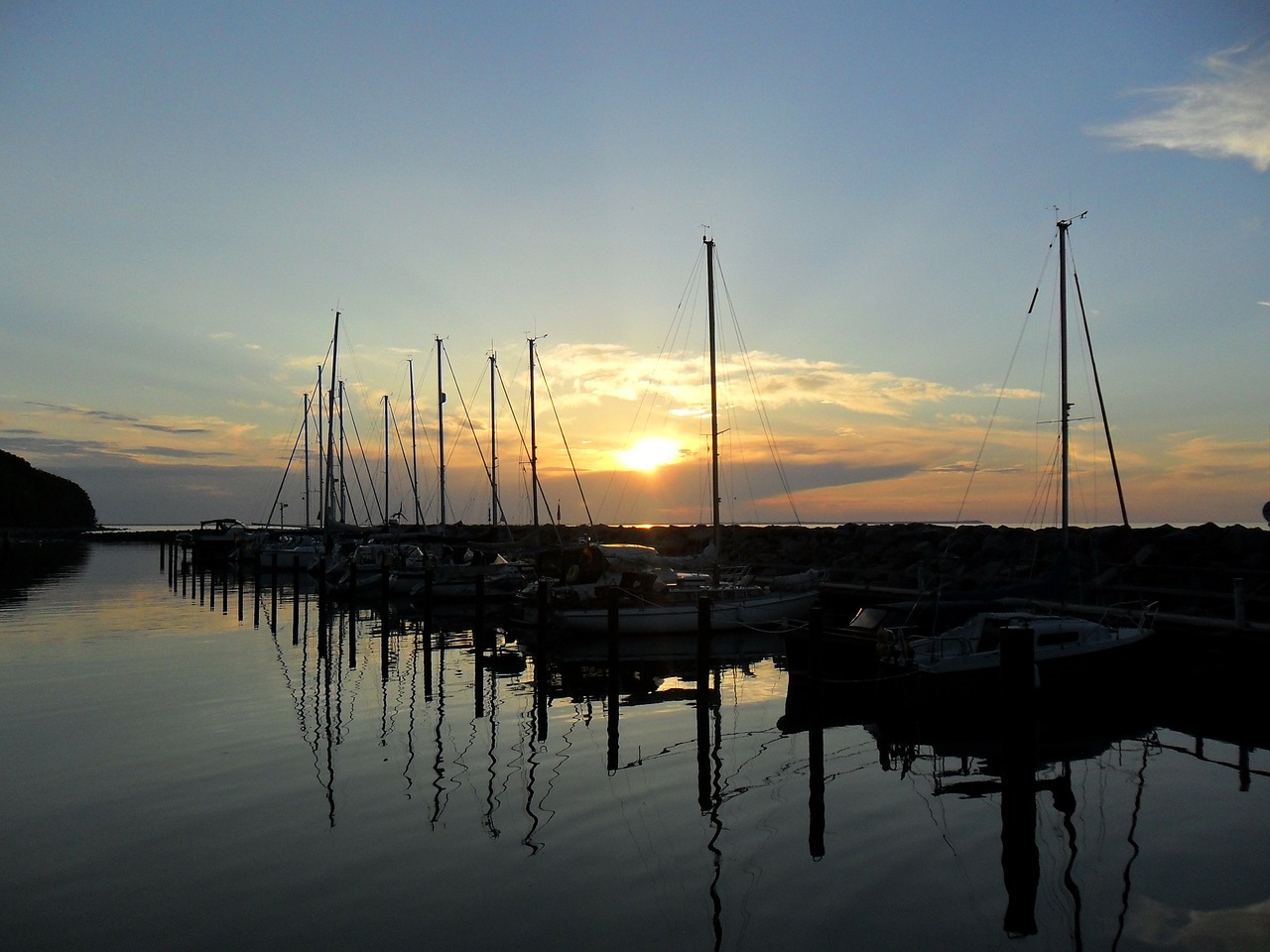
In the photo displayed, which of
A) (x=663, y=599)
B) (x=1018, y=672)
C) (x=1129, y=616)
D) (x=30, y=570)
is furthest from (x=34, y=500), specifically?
(x=1018, y=672)

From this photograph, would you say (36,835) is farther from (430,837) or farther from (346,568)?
(346,568)

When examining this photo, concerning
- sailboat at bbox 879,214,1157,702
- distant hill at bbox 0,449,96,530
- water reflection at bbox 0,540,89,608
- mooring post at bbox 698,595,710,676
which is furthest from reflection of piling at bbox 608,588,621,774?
distant hill at bbox 0,449,96,530

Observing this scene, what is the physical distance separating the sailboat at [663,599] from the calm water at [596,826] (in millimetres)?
8419

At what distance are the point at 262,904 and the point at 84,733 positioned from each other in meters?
11.1

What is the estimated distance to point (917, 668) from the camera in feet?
66.7

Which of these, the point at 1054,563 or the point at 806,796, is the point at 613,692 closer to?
the point at 806,796

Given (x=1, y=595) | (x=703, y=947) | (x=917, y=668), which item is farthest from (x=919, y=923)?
(x=1, y=595)

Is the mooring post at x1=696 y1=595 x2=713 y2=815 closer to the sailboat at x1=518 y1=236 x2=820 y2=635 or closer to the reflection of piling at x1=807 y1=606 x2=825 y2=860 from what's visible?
the reflection of piling at x1=807 y1=606 x2=825 y2=860

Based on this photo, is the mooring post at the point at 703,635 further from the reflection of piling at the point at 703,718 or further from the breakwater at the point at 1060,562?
the breakwater at the point at 1060,562

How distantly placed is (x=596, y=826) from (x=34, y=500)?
194 m

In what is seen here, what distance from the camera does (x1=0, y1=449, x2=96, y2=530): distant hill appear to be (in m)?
166

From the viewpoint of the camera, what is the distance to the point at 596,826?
531 inches

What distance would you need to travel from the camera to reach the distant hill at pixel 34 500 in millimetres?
165500

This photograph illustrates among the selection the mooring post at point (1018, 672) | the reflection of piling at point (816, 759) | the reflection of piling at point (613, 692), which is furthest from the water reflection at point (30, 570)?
the mooring post at point (1018, 672)
